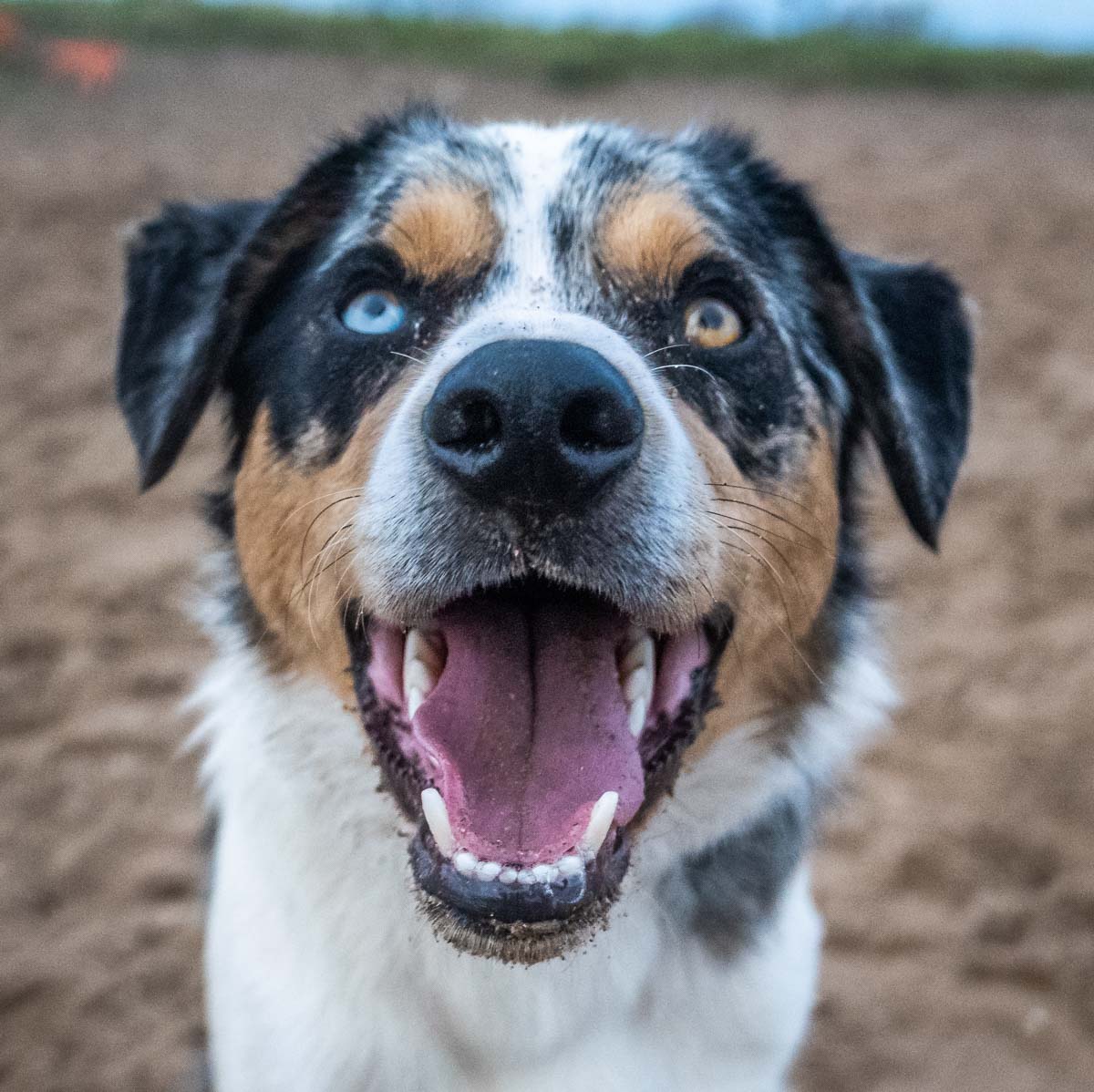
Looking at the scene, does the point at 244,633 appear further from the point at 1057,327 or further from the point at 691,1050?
the point at 1057,327

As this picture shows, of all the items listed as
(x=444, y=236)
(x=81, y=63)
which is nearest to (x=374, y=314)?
(x=444, y=236)

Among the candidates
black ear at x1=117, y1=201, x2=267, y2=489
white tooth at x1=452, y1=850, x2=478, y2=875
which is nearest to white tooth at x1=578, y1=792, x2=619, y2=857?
white tooth at x1=452, y1=850, x2=478, y2=875

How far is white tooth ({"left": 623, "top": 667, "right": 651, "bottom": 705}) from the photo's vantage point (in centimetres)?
203

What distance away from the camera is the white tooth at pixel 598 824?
1792mm

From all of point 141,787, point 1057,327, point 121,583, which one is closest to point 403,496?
point 141,787

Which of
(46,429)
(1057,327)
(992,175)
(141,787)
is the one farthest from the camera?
(992,175)

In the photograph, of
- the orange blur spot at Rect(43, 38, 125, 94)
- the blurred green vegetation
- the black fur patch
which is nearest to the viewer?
the black fur patch

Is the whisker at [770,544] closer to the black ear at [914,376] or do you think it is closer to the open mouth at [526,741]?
the open mouth at [526,741]

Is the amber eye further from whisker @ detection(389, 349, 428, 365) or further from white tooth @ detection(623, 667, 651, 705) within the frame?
white tooth @ detection(623, 667, 651, 705)

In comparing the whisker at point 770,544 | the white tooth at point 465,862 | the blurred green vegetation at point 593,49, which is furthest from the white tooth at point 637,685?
the blurred green vegetation at point 593,49

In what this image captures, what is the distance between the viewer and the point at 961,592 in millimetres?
4930

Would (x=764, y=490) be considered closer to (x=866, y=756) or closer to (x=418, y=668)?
(x=418, y=668)

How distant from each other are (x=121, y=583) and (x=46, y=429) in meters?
1.49

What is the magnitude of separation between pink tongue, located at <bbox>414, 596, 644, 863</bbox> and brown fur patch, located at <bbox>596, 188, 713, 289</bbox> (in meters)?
0.67
